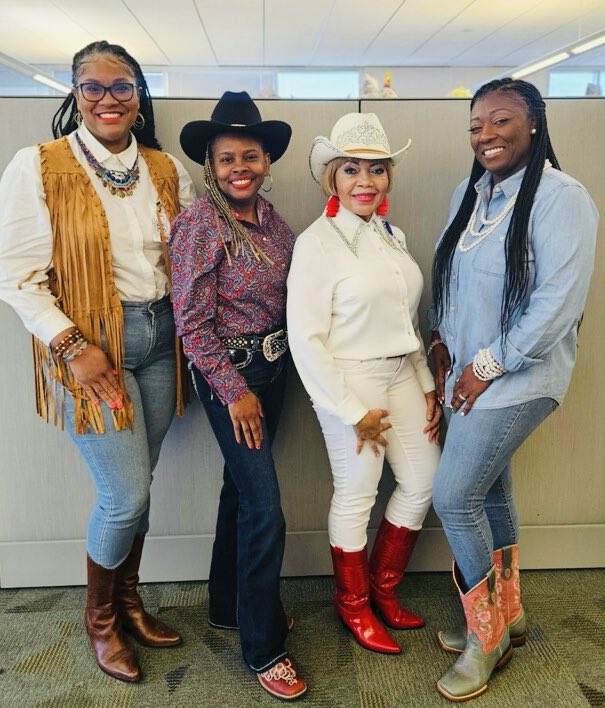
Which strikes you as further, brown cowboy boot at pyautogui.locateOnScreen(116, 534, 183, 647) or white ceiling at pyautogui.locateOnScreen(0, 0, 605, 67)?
white ceiling at pyautogui.locateOnScreen(0, 0, 605, 67)

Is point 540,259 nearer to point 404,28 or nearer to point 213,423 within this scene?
point 213,423

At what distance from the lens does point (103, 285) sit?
1637 mm

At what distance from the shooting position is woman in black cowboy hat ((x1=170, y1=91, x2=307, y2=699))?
160cm

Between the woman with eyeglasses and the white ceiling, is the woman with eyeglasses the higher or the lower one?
the lower one

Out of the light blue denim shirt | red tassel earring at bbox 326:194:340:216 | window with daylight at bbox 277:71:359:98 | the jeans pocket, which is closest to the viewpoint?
the light blue denim shirt

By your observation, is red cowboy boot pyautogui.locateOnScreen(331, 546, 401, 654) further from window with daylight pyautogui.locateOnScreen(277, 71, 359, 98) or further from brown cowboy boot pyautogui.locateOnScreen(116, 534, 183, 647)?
window with daylight pyautogui.locateOnScreen(277, 71, 359, 98)

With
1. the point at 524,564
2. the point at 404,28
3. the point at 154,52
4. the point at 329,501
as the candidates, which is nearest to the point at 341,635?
the point at 329,501

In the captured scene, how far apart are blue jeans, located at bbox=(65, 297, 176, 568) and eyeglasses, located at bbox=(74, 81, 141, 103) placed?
54 cm


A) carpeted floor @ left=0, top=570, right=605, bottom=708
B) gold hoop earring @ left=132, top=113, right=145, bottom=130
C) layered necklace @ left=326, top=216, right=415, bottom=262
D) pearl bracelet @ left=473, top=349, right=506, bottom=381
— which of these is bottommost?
carpeted floor @ left=0, top=570, right=605, bottom=708

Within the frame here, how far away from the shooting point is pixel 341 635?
1.97 m

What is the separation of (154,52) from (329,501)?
334 inches

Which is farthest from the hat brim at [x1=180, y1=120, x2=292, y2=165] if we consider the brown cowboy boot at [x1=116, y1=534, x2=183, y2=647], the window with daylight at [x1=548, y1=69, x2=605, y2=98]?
the window with daylight at [x1=548, y1=69, x2=605, y2=98]

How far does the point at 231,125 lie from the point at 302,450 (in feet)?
3.76

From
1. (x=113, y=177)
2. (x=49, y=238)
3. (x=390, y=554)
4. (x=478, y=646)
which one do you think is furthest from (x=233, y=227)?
(x=478, y=646)
